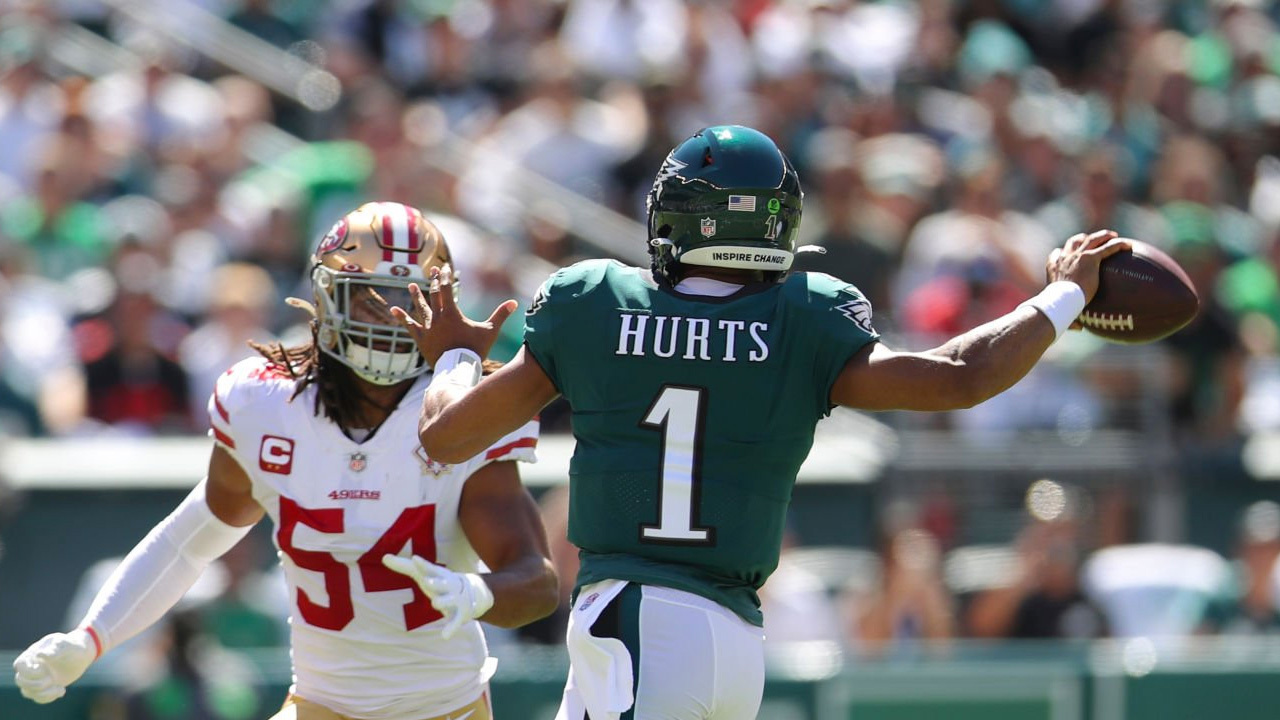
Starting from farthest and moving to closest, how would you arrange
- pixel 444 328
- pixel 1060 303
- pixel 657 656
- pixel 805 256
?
1. pixel 805 256
2. pixel 444 328
3. pixel 1060 303
4. pixel 657 656

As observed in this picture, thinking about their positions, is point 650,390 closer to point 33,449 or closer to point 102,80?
point 33,449

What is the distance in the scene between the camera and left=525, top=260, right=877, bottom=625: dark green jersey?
3654mm

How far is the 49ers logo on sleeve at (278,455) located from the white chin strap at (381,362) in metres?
0.24

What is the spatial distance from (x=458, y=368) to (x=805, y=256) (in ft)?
16.1

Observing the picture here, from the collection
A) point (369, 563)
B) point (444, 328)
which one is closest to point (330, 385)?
point (369, 563)

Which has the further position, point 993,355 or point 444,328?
point 444,328

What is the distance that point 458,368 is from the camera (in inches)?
155

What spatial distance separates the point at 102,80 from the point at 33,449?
281cm

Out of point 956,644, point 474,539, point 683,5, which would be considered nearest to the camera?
point 474,539

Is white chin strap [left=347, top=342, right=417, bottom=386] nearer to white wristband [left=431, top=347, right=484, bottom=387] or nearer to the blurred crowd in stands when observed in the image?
white wristband [left=431, top=347, right=484, bottom=387]

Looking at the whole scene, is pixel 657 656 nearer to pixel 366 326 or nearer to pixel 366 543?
pixel 366 543

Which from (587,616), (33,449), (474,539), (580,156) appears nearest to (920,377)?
(587,616)

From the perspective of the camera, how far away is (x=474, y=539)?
4359 millimetres

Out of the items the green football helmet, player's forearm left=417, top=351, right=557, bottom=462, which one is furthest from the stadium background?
the green football helmet
